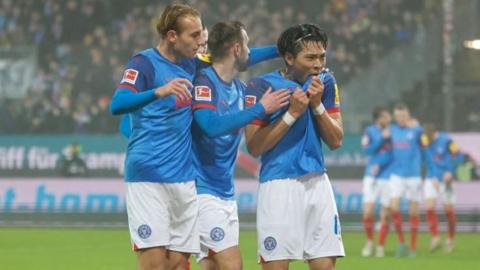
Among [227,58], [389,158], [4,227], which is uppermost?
[227,58]

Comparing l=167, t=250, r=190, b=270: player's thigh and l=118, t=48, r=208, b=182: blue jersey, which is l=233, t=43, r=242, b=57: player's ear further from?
l=167, t=250, r=190, b=270: player's thigh

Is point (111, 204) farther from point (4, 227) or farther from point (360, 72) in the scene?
point (360, 72)

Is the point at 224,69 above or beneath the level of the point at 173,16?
beneath

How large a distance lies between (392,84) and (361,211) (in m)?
3.35

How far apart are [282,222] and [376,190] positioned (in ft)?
40.8

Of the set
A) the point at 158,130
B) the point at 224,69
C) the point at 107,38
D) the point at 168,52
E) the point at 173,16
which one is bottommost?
the point at 158,130

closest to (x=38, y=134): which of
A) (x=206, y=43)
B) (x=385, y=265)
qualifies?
(x=385, y=265)

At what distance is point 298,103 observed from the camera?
7895 mm

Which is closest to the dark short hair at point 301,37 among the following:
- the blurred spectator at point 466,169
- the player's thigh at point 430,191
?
the player's thigh at point 430,191

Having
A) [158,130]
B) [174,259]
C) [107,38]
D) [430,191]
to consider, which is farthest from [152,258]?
[107,38]

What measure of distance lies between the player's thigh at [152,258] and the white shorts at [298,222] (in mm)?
845

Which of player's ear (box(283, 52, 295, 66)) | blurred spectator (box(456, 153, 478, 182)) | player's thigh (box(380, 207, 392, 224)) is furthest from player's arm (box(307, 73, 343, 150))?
blurred spectator (box(456, 153, 478, 182))

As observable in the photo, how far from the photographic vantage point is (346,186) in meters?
26.4

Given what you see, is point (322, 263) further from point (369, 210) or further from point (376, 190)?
point (376, 190)
